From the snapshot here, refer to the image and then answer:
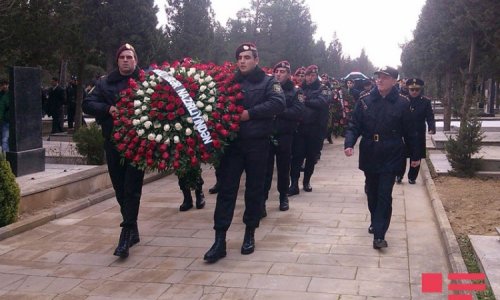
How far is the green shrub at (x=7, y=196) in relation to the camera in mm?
6348

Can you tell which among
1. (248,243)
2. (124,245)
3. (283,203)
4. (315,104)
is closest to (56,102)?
(315,104)

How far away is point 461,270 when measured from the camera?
4.73 m

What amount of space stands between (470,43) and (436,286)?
16.0 meters

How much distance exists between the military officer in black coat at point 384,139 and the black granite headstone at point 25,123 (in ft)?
18.9

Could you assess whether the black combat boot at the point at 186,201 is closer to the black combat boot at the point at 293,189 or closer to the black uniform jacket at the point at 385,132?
the black combat boot at the point at 293,189

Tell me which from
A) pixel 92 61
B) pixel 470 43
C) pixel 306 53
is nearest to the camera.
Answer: pixel 470 43

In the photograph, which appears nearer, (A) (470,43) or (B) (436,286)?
(B) (436,286)

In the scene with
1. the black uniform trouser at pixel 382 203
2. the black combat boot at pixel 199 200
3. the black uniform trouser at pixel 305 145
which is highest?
the black uniform trouser at pixel 305 145

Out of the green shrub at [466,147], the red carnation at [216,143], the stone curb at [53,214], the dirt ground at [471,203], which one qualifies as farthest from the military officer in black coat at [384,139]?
the green shrub at [466,147]

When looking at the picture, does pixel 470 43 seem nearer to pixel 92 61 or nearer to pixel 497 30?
pixel 497 30

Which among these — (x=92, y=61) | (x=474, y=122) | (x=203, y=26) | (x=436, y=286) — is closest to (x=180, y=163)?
(x=436, y=286)

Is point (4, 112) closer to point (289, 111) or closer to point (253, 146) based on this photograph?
point (289, 111)

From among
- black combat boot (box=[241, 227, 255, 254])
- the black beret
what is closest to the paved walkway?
black combat boot (box=[241, 227, 255, 254])

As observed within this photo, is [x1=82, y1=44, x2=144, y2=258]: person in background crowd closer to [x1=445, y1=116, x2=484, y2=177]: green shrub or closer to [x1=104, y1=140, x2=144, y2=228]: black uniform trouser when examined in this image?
[x1=104, y1=140, x2=144, y2=228]: black uniform trouser
